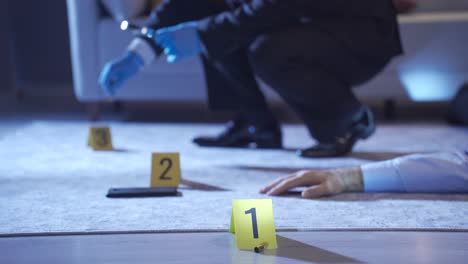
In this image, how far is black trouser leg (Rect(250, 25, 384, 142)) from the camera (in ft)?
6.81

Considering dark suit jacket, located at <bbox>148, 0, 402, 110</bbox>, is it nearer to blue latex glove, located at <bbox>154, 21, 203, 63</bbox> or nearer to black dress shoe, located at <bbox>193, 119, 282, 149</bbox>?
blue latex glove, located at <bbox>154, 21, 203, 63</bbox>

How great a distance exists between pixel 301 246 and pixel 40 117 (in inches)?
78.3

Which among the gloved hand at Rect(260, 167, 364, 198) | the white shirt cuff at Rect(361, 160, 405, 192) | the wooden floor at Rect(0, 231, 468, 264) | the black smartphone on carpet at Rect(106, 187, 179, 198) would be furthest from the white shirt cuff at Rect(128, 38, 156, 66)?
the wooden floor at Rect(0, 231, 468, 264)

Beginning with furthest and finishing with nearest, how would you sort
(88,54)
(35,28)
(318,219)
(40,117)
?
(35,28)
(40,117)
(88,54)
(318,219)

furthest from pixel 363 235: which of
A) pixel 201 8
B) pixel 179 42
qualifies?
pixel 201 8

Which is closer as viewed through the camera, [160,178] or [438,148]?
[160,178]

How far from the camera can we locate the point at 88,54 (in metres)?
2.79

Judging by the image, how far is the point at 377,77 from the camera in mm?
2736

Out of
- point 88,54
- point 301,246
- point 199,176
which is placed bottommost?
point 301,246

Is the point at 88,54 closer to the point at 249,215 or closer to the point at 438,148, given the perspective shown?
the point at 438,148

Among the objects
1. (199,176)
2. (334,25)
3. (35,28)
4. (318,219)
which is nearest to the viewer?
(318,219)

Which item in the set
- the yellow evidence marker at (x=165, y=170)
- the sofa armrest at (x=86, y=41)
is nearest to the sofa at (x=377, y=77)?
the sofa armrest at (x=86, y=41)

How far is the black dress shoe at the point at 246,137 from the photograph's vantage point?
7.48ft

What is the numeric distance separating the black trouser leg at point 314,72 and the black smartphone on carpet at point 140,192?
59 centimetres
